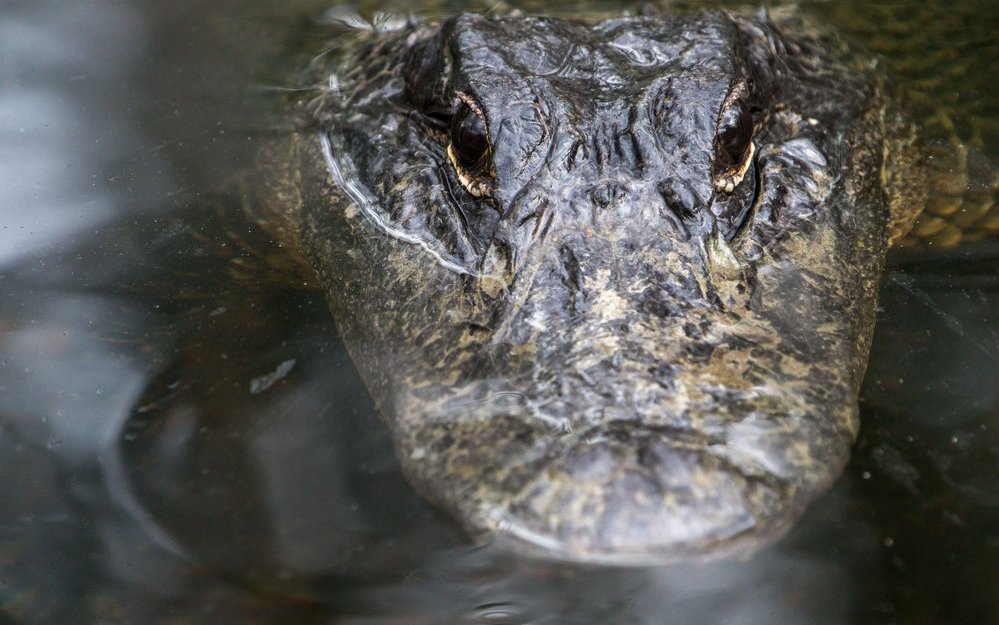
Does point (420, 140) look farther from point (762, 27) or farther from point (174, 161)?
point (762, 27)

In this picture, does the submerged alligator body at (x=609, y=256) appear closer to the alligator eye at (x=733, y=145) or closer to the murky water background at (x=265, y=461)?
the alligator eye at (x=733, y=145)

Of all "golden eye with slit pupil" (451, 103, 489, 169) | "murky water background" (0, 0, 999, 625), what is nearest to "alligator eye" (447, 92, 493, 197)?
"golden eye with slit pupil" (451, 103, 489, 169)

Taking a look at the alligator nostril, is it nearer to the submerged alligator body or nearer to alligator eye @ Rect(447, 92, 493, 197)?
the submerged alligator body

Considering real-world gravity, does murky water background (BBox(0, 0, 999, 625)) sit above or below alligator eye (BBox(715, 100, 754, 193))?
below

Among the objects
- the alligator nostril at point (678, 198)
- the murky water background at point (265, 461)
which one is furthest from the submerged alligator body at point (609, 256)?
the murky water background at point (265, 461)

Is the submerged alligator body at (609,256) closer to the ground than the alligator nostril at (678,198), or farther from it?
closer to the ground
